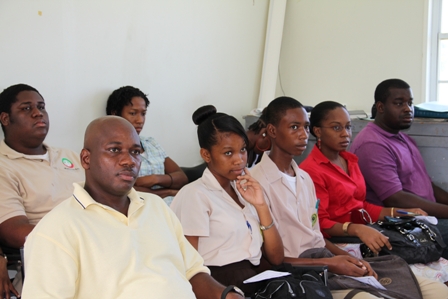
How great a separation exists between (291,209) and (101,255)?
1209 mm

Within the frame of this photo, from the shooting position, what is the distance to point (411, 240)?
2.58 m

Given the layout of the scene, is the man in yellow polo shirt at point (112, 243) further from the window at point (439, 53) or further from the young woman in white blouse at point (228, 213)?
the window at point (439, 53)

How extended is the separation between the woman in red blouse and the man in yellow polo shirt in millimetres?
1136

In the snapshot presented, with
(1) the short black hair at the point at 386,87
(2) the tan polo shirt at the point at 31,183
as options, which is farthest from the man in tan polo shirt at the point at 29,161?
(1) the short black hair at the point at 386,87

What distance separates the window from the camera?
188 inches

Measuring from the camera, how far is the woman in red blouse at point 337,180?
2697mm

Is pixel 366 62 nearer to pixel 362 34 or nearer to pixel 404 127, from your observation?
pixel 362 34

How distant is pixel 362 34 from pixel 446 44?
798 millimetres

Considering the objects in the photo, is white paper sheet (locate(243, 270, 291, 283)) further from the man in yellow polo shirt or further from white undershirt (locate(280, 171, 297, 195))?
white undershirt (locate(280, 171, 297, 195))

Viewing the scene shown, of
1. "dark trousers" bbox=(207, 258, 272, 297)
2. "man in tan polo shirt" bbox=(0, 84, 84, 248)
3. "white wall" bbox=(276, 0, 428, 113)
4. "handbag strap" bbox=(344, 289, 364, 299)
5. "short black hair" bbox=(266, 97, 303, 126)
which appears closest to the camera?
"dark trousers" bbox=(207, 258, 272, 297)

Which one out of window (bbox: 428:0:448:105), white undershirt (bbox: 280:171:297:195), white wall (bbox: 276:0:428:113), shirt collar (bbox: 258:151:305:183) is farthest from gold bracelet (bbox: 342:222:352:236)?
window (bbox: 428:0:448:105)

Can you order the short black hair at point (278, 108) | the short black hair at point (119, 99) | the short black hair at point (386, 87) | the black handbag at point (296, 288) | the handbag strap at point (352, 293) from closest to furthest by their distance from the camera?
1. the black handbag at point (296, 288)
2. the handbag strap at point (352, 293)
3. the short black hair at point (278, 108)
4. the short black hair at point (119, 99)
5. the short black hair at point (386, 87)

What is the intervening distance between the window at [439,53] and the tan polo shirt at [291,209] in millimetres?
2880

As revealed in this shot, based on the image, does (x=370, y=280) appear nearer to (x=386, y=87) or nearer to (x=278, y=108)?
(x=278, y=108)
